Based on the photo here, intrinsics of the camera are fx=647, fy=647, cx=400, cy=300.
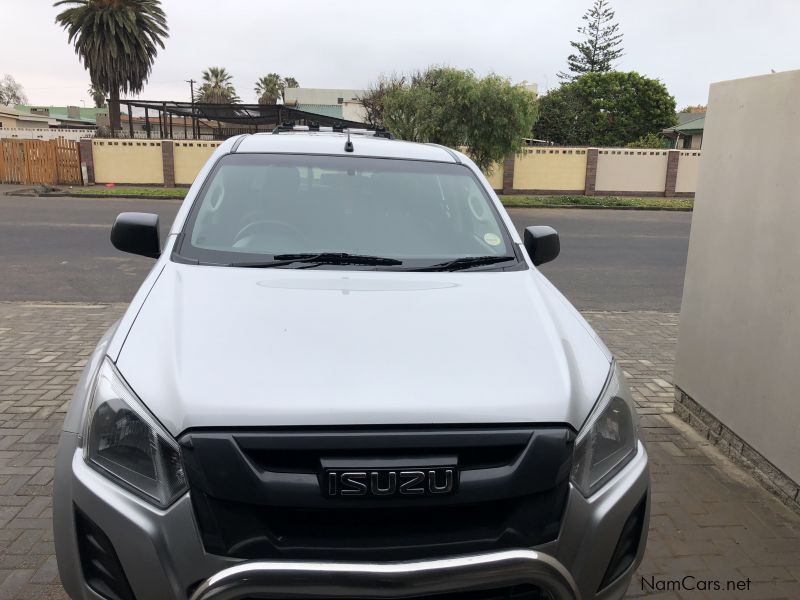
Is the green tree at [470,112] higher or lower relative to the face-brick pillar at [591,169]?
higher

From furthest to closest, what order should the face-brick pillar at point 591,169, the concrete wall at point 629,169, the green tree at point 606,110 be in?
the green tree at point 606,110, the concrete wall at point 629,169, the face-brick pillar at point 591,169

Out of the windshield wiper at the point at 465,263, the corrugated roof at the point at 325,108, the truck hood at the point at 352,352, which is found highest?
the corrugated roof at the point at 325,108

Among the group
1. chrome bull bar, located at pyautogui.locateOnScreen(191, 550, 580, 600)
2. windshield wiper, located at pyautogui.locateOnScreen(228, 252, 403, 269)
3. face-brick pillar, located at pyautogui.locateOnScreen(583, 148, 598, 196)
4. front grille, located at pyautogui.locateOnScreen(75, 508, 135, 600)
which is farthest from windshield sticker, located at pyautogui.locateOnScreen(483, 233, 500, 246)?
face-brick pillar, located at pyautogui.locateOnScreen(583, 148, 598, 196)

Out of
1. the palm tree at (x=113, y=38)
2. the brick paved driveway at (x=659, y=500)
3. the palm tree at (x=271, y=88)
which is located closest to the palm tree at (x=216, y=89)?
the palm tree at (x=271, y=88)

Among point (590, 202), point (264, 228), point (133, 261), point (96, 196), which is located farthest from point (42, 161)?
point (264, 228)

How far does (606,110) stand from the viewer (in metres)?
44.9

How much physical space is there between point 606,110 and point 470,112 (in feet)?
88.8

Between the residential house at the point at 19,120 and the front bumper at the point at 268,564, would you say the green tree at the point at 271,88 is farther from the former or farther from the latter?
the front bumper at the point at 268,564

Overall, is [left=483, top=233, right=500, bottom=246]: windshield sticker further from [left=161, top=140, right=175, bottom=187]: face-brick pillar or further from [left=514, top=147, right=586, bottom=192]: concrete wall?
[left=161, top=140, right=175, bottom=187]: face-brick pillar

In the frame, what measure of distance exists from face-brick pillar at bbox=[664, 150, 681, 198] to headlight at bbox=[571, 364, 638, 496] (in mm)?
28220

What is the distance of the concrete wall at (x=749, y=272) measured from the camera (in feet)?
11.3

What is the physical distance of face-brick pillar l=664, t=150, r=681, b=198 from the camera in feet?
90.7

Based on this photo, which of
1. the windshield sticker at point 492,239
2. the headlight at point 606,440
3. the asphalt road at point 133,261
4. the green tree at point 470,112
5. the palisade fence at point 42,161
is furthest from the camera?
the palisade fence at point 42,161

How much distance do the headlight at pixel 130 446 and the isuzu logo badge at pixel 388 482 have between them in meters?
0.43
